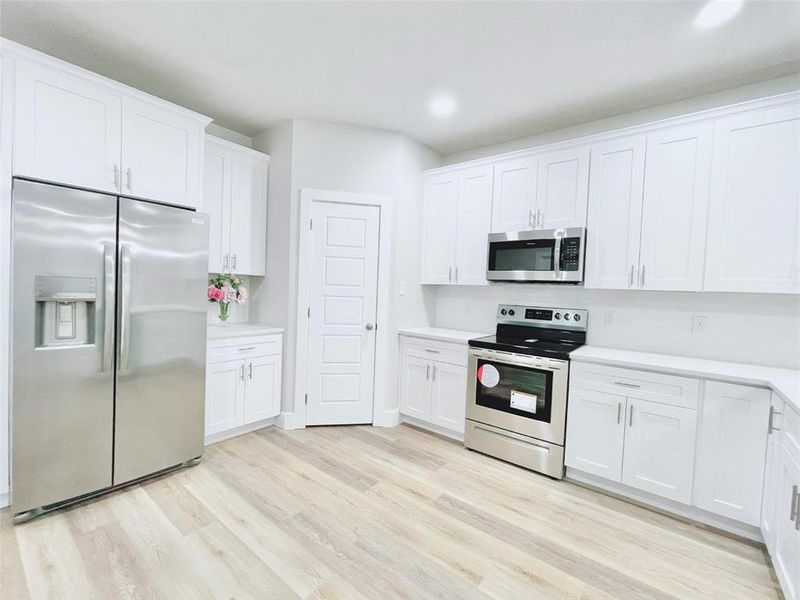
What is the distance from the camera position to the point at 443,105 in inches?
115

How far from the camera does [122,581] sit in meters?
1.62

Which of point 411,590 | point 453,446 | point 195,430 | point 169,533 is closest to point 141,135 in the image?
point 195,430

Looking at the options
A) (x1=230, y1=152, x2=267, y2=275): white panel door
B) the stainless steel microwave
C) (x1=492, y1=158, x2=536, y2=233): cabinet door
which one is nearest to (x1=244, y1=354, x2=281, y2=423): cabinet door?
(x1=230, y1=152, x2=267, y2=275): white panel door

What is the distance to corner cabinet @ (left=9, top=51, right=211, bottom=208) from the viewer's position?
6.34ft

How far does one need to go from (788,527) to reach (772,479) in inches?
13.0

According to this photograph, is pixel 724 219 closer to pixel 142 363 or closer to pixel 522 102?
pixel 522 102

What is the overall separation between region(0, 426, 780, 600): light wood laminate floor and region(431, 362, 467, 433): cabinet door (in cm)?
58

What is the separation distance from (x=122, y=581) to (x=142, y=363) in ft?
3.76

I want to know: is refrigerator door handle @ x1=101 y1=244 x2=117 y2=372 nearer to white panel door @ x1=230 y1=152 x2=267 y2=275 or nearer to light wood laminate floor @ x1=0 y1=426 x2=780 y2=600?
light wood laminate floor @ x1=0 y1=426 x2=780 y2=600

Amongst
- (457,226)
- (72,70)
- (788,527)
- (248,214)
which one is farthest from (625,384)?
(72,70)

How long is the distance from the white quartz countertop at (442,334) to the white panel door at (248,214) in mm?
1523

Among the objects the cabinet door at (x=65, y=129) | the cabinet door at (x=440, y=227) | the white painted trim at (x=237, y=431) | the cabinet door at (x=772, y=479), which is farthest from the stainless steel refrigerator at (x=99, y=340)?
the cabinet door at (x=772, y=479)

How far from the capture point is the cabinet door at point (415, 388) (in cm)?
338

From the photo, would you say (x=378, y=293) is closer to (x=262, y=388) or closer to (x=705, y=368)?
(x=262, y=388)
